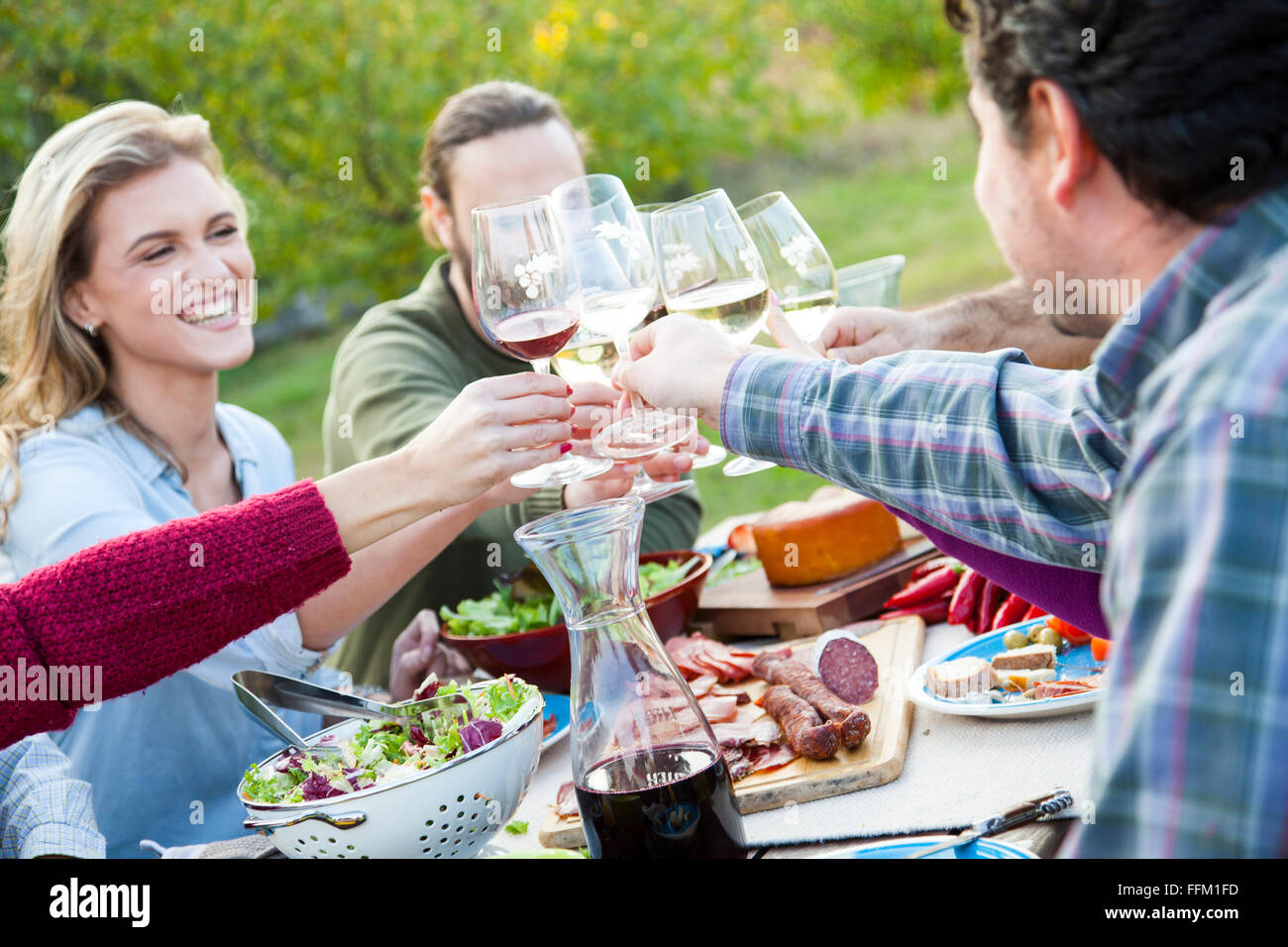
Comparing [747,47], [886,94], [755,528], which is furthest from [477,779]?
[886,94]

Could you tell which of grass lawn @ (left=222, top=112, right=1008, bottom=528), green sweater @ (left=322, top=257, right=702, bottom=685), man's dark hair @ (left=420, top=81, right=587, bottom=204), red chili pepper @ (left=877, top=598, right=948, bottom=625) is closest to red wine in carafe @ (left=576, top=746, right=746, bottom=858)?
red chili pepper @ (left=877, top=598, right=948, bottom=625)

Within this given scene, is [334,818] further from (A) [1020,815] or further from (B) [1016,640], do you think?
(B) [1016,640]

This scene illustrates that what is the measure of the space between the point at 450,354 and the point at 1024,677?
2169mm

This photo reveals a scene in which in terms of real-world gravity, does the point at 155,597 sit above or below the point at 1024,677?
above

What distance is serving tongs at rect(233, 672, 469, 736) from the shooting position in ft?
5.67

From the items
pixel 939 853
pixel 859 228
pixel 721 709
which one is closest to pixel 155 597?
pixel 721 709

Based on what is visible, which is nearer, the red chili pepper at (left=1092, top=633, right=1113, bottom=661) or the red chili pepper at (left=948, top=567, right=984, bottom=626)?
the red chili pepper at (left=1092, top=633, right=1113, bottom=661)

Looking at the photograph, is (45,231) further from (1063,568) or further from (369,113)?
(369,113)

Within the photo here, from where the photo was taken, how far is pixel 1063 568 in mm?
1638

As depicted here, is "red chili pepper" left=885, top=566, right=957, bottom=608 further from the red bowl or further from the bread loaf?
the red bowl

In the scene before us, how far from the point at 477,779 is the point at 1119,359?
36.5 inches

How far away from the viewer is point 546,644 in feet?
7.57

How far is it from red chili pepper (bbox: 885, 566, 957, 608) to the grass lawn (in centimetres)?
650
